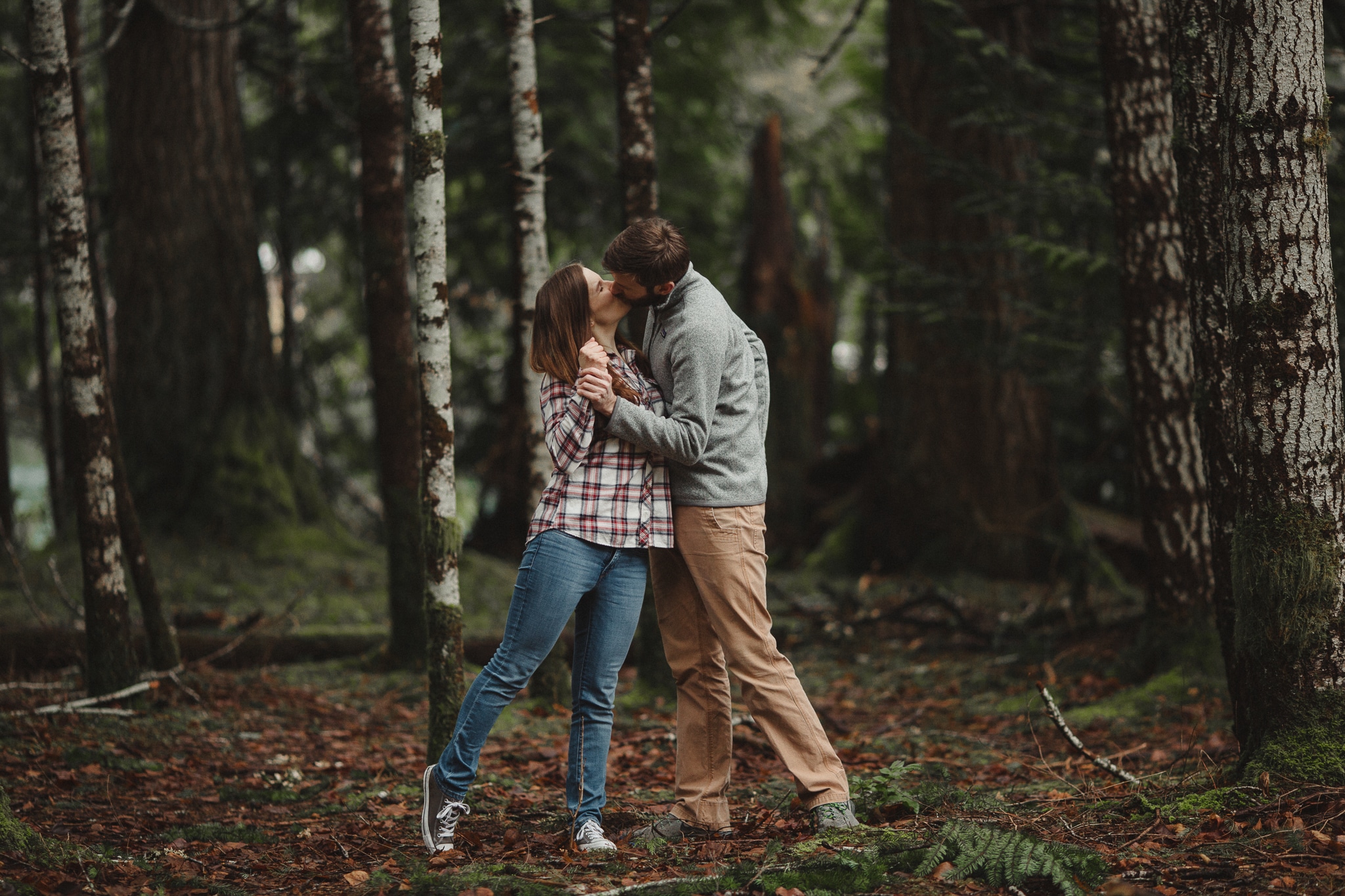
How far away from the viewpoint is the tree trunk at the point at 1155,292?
19.2 ft

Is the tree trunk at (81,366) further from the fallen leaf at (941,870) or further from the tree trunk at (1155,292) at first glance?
the tree trunk at (1155,292)

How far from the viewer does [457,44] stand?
10.8 meters

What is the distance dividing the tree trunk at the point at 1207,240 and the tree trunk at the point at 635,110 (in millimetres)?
2960

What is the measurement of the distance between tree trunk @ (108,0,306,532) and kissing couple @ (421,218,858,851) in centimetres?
604

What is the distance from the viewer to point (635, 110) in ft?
19.8

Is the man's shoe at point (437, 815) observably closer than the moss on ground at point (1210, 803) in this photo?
No

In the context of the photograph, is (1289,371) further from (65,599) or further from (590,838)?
(65,599)

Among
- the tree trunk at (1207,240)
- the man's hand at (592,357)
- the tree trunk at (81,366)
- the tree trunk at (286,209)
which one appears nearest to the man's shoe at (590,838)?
the man's hand at (592,357)

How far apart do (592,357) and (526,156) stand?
2492mm

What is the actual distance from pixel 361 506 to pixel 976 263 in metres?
8.79

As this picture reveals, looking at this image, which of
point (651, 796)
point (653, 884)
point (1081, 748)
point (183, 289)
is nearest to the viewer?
point (653, 884)

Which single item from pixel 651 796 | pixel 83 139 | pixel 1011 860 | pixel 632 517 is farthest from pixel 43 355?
pixel 1011 860

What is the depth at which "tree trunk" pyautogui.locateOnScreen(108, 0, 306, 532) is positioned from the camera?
8.75 m

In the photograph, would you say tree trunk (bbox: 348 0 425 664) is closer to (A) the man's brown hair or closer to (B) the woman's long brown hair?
(B) the woman's long brown hair
